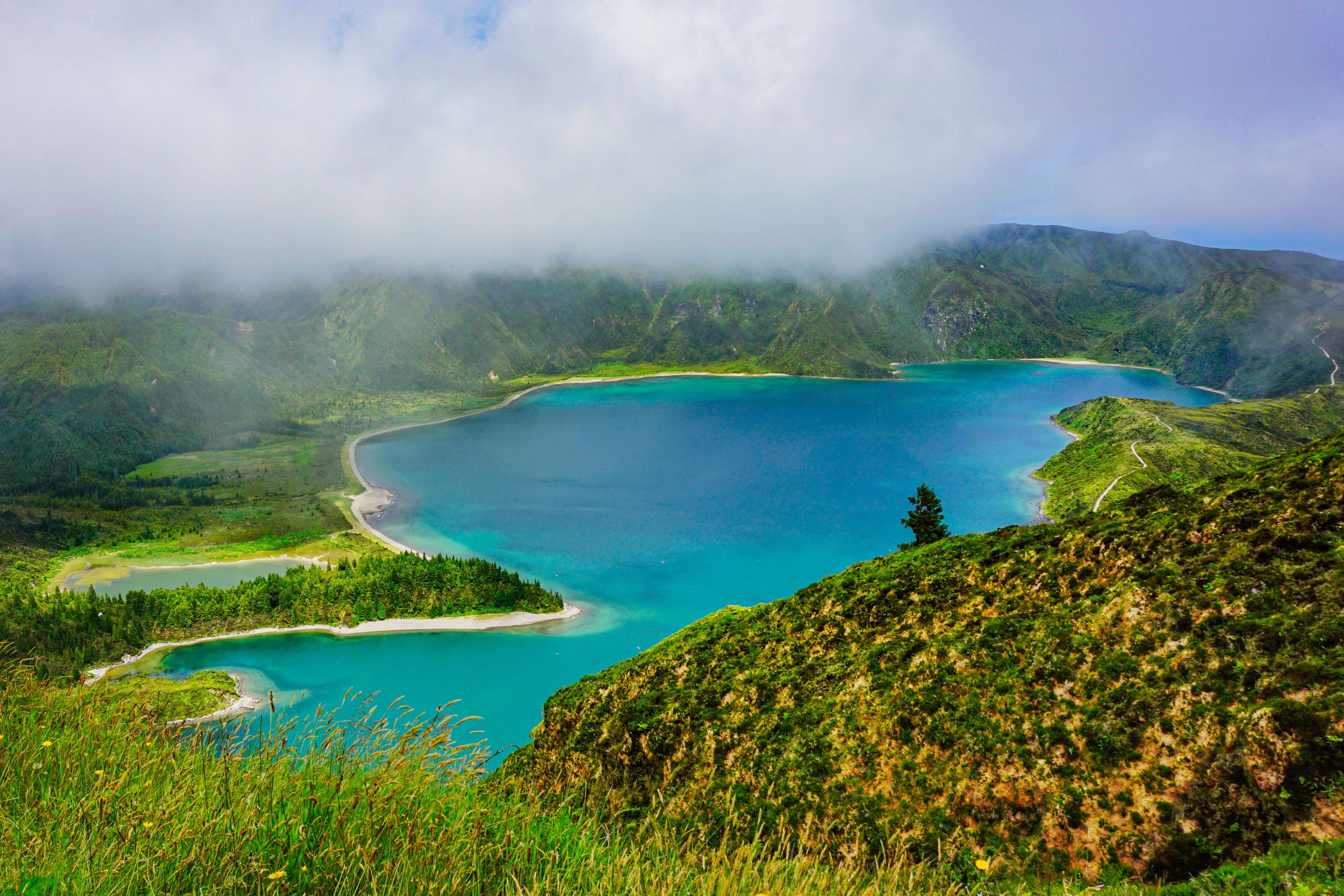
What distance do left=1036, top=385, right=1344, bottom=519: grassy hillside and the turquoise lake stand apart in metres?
6.75

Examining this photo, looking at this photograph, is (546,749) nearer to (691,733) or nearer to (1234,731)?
(691,733)

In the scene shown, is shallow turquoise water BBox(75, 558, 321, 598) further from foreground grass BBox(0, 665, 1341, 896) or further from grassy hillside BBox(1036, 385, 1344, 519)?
grassy hillside BBox(1036, 385, 1344, 519)

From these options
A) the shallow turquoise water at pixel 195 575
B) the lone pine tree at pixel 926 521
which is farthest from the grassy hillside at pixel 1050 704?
the shallow turquoise water at pixel 195 575

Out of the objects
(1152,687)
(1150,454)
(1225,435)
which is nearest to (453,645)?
(1152,687)

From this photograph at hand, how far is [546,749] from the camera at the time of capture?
27.9m

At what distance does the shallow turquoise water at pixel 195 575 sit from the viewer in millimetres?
87688

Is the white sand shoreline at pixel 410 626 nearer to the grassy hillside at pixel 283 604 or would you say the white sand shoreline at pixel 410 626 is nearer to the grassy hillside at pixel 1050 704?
the grassy hillside at pixel 283 604

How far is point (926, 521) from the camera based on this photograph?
1796 inches

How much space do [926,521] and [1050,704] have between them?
2895 cm

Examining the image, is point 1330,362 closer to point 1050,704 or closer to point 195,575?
point 1050,704

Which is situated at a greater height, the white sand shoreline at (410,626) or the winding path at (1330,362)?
the winding path at (1330,362)

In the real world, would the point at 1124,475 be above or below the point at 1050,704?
below

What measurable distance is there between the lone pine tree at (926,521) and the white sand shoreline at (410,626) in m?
40.1

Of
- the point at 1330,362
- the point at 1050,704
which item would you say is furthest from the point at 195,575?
the point at 1330,362
